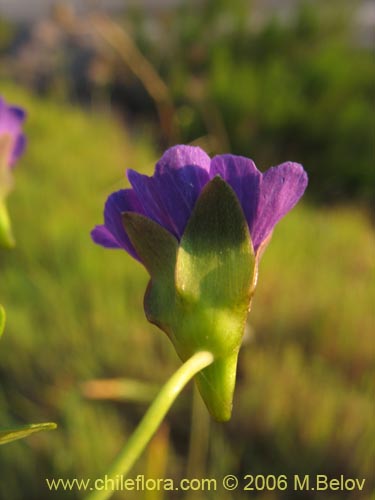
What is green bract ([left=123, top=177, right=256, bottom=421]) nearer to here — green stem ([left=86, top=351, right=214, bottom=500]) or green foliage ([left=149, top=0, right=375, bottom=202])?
green stem ([left=86, top=351, right=214, bottom=500])

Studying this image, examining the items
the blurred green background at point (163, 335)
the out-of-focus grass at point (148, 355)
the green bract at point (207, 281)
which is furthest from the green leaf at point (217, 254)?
the out-of-focus grass at point (148, 355)

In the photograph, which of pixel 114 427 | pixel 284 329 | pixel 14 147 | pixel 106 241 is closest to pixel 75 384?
pixel 114 427

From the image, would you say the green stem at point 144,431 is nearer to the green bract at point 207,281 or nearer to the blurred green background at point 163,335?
the green bract at point 207,281

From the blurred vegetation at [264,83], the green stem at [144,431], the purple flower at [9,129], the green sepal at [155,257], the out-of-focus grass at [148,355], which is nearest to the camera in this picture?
the green stem at [144,431]

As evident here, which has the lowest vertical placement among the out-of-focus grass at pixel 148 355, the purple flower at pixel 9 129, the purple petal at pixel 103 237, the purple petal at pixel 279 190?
the out-of-focus grass at pixel 148 355

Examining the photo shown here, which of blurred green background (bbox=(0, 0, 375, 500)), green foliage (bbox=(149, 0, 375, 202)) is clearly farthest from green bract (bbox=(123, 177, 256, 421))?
green foliage (bbox=(149, 0, 375, 202))

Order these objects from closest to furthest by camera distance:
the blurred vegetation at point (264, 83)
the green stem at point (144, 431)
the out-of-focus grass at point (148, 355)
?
the green stem at point (144, 431) → the out-of-focus grass at point (148, 355) → the blurred vegetation at point (264, 83)
